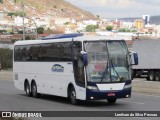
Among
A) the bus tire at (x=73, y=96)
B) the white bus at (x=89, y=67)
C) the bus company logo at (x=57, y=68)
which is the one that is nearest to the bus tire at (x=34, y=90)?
the white bus at (x=89, y=67)

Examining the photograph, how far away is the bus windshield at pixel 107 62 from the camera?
2073cm

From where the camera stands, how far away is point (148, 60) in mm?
47281

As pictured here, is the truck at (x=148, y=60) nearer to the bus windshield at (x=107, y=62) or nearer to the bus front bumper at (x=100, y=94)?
the bus windshield at (x=107, y=62)

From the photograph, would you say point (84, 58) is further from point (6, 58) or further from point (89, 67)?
point (6, 58)

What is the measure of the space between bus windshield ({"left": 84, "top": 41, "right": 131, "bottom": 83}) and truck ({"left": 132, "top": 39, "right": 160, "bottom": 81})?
2381cm

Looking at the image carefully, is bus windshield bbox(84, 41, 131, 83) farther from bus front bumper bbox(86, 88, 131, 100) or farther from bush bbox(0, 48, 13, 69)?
bush bbox(0, 48, 13, 69)

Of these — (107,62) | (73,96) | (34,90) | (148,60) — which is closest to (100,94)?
(107,62)

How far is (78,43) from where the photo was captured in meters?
21.4

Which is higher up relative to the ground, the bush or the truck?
the truck

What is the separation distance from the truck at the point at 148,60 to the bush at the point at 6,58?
22637mm

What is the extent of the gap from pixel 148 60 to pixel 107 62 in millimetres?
26837

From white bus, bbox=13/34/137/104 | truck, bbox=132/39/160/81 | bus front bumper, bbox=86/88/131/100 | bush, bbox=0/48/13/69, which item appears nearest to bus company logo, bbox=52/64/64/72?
white bus, bbox=13/34/137/104

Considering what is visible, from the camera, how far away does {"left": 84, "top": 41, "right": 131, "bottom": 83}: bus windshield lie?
2073 cm

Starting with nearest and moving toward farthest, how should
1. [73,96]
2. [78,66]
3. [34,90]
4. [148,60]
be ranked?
[78,66], [73,96], [34,90], [148,60]
